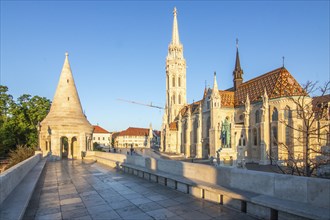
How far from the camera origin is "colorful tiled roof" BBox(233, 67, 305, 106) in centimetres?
3192

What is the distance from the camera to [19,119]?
34.2m

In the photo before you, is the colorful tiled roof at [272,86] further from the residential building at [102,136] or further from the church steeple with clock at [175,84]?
the residential building at [102,136]

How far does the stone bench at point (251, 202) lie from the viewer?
4020mm

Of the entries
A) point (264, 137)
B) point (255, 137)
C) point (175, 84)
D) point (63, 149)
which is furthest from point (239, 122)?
point (175, 84)

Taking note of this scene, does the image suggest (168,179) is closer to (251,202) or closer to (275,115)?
(251,202)

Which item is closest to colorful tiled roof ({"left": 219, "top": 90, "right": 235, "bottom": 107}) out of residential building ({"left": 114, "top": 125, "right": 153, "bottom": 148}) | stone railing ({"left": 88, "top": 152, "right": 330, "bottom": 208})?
stone railing ({"left": 88, "top": 152, "right": 330, "bottom": 208})

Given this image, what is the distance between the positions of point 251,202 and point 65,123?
21855mm

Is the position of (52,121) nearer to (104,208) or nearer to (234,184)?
(104,208)

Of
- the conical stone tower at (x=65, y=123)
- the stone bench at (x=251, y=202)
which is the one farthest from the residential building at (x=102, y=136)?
the stone bench at (x=251, y=202)

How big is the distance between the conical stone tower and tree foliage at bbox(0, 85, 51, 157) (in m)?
8.89

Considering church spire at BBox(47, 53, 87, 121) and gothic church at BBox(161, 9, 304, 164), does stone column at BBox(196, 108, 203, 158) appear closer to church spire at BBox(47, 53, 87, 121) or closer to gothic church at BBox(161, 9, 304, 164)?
gothic church at BBox(161, 9, 304, 164)

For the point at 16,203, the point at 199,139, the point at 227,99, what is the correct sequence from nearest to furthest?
the point at 16,203 < the point at 227,99 < the point at 199,139

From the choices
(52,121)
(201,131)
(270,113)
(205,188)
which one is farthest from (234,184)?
(201,131)

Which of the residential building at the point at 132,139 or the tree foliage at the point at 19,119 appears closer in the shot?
the tree foliage at the point at 19,119
